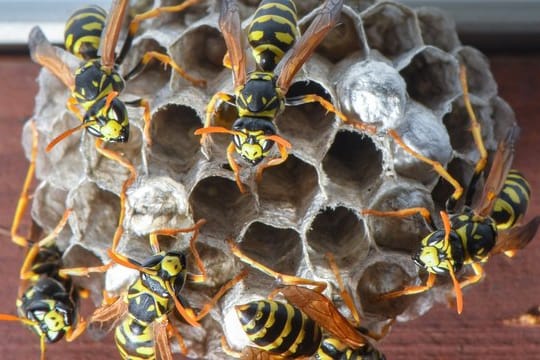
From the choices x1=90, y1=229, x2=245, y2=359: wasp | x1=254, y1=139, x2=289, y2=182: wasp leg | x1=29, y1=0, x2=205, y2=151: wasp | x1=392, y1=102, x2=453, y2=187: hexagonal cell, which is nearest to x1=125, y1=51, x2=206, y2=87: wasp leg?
x1=29, y1=0, x2=205, y2=151: wasp

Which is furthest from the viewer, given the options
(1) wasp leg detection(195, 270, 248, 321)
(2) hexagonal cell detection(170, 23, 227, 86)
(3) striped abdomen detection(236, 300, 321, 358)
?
(2) hexagonal cell detection(170, 23, 227, 86)

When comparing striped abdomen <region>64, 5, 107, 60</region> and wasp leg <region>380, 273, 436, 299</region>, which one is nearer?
wasp leg <region>380, 273, 436, 299</region>

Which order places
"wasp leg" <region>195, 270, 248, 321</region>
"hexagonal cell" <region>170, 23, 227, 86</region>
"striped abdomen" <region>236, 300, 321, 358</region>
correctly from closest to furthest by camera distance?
1. "striped abdomen" <region>236, 300, 321, 358</region>
2. "wasp leg" <region>195, 270, 248, 321</region>
3. "hexagonal cell" <region>170, 23, 227, 86</region>

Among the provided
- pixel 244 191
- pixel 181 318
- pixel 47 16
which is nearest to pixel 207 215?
pixel 244 191

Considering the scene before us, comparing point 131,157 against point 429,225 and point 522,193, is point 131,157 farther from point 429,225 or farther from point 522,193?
point 522,193

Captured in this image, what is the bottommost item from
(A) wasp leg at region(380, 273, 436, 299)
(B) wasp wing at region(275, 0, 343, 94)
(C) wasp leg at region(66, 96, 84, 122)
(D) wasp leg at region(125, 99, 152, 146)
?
(A) wasp leg at region(380, 273, 436, 299)

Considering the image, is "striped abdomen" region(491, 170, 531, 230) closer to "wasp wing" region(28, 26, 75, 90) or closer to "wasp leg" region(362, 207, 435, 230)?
"wasp leg" region(362, 207, 435, 230)
